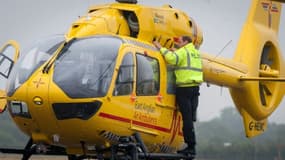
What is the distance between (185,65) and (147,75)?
2.41 feet

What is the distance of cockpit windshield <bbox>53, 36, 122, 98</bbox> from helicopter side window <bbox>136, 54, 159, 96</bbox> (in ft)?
1.63

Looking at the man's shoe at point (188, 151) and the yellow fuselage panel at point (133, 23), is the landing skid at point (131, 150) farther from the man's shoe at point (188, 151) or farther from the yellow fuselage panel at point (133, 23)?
the yellow fuselage panel at point (133, 23)

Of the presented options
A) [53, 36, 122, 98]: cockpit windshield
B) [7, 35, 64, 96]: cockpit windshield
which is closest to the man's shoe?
[53, 36, 122, 98]: cockpit windshield

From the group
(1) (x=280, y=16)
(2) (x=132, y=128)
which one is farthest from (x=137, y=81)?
(1) (x=280, y=16)

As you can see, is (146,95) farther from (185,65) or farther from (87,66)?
(87,66)

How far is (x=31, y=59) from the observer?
556 inches

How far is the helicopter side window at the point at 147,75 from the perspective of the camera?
1416 cm

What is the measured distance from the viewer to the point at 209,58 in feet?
55.6

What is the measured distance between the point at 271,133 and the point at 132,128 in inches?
306

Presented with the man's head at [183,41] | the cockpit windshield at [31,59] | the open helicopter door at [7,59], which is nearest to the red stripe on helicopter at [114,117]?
the cockpit windshield at [31,59]

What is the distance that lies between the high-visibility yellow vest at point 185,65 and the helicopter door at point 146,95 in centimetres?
24

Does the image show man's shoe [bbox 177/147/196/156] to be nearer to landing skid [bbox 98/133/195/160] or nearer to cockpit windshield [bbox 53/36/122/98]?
landing skid [bbox 98/133/195/160]

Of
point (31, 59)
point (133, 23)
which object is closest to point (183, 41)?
point (133, 23)

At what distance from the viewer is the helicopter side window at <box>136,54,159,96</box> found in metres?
14.2
